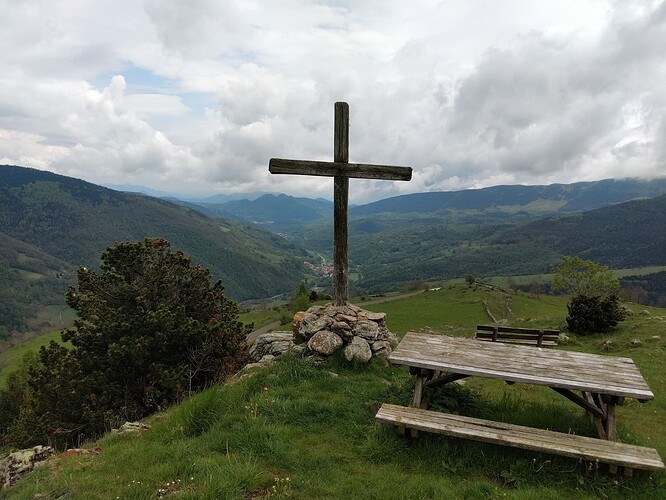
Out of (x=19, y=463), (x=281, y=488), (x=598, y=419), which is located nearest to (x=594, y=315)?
(x=598, y=419)

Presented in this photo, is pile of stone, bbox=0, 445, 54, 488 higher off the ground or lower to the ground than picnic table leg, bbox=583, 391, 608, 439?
lower

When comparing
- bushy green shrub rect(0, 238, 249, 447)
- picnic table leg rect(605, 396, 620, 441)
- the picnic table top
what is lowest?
bushy green shrub rect(0, 238, 249, 447)

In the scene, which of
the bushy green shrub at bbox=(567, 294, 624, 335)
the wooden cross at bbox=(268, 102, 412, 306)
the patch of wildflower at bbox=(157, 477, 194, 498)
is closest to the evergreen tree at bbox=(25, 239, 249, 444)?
the wooden cross at bbox=(268, 102, 412, 306)

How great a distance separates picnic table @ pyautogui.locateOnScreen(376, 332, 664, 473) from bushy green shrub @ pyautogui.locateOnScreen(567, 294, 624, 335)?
14.1 metres

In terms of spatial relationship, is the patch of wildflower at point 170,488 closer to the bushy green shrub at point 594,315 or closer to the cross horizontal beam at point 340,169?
the cross horizontal beam at point 340,169

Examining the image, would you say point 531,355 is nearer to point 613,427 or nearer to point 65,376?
point 613,427

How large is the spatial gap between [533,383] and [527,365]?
2.61ft

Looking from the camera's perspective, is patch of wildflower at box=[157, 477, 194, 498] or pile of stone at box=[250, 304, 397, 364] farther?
pile of stone at box=[250, 304, 397, 364]

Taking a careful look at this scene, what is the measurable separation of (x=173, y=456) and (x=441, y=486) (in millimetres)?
3546

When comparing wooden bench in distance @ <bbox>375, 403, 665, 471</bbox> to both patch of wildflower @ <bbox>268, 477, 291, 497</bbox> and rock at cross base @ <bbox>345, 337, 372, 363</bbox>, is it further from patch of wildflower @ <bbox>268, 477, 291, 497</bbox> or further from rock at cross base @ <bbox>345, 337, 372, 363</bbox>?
rock at cross base @ <bbox>345, 337, 372, 363</bbox>

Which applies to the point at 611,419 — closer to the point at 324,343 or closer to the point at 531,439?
the point at 531,439

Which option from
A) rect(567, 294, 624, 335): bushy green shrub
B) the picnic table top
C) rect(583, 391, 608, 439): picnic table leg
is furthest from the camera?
rect(567, 294, 624, 335): bushy green shrub

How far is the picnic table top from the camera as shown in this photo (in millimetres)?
6055

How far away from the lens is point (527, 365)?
22.3ft
